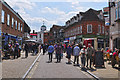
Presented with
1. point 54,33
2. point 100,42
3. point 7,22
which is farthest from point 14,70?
point 54,33

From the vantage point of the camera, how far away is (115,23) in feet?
59.3

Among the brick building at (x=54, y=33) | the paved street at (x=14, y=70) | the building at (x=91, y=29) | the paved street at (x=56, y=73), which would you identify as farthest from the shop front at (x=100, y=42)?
the brick building at (x=54, y=33)

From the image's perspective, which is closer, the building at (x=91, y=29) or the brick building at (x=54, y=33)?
the building at (x=91, y=29)

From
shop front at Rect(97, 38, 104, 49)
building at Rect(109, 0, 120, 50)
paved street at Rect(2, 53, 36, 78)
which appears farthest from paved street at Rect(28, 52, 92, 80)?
shop front at Rect(97, 38, 104, 49)

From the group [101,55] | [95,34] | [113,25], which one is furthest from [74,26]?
[101,55]

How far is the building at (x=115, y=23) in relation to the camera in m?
17.2

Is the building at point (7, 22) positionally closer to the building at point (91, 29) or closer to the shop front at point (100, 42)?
the building at point (91, 29)

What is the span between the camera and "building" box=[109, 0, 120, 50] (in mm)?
17164

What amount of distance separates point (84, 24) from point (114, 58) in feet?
86.1

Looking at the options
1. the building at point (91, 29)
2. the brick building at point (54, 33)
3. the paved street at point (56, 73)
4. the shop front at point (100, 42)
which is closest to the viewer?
the paved street at point (56, 73)

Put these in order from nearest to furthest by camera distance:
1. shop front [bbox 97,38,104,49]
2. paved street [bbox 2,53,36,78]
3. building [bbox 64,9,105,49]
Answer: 1. paved street [bbox 2,53,36,78]
2. building [bbox 64,9,105,49]
3. shop front [bbox 97,38,104,49]

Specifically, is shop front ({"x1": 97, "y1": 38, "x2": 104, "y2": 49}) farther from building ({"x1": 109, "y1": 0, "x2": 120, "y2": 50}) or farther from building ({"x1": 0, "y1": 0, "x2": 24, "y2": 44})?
building ({"x1": 0, "y1": 0, "x2": 24, "y2": 44})

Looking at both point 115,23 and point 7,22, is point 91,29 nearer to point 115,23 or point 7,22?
point 115,23

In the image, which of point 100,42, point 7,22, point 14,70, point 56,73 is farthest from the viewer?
point 100,42
